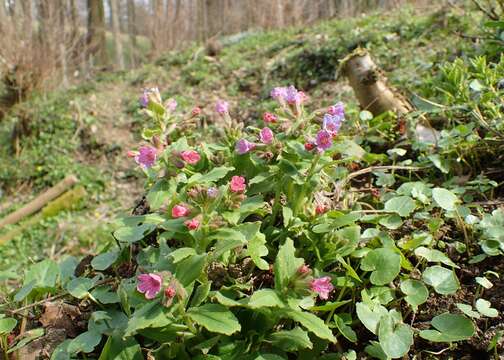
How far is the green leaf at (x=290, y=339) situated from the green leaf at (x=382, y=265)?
10.3 inches

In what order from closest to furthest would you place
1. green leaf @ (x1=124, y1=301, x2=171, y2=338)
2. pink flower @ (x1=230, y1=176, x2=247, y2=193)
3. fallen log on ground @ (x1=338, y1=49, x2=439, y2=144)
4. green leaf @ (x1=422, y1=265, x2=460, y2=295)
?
green leaf @ (x1=124, y1=301, x2=171, y2=338) < pink flower @ (x1=230, y1=176, x2=247, y2=193) < green leaf @ (x1=422, y1=265, x2=460, y2=295) < fallen log on ground @ (x1=338, y1=49, x2=439, y2=144)

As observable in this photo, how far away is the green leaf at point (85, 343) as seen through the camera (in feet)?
3.69

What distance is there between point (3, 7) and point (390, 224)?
24.1 feet

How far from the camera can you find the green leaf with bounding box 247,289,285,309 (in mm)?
994

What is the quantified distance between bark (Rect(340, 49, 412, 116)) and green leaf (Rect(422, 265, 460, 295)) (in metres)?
1.18

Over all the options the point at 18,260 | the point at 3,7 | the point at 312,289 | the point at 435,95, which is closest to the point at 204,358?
the point at 312,289

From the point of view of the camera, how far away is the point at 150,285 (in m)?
0.98

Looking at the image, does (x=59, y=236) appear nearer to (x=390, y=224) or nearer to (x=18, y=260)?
(x=18, y=260)

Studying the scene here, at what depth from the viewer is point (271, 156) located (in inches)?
52.2

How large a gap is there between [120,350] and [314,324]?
0.42 meters

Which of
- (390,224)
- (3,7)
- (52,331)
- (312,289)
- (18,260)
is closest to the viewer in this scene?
(312,289)

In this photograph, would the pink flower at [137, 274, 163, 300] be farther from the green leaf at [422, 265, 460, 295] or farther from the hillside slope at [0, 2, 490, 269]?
the hillside slope at [0, 2, 490, 269]

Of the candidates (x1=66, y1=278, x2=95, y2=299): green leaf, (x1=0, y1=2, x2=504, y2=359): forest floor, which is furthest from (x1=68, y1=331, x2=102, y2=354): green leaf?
(x1=0, y1=2, x2=504, y2=359): forest floor

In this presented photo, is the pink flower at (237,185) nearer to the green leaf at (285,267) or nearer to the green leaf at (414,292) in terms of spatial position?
the green leaf at (285,267)
